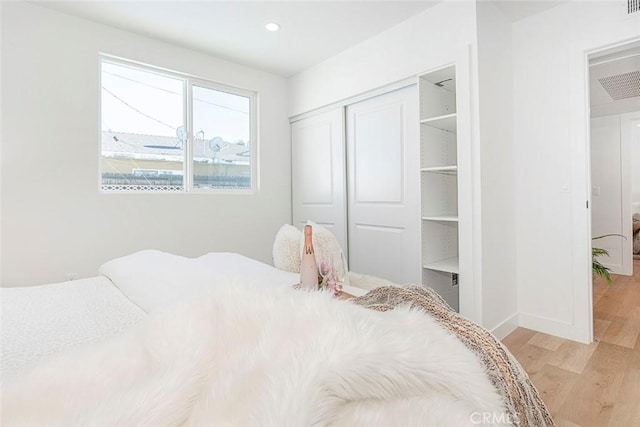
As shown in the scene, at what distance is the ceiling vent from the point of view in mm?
2959

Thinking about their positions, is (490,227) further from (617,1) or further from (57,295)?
(57,295)

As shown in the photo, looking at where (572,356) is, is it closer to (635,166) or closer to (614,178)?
(614,178)

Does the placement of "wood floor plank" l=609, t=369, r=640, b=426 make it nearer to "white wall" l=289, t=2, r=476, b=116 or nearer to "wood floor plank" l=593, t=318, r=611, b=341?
"wood floor plank" l=593, t=318, r=611, b=341

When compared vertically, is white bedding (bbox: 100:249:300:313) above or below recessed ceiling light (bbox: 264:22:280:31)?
below

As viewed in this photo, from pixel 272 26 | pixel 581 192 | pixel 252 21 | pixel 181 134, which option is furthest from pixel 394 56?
pixel 181 134

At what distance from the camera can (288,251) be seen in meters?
1.98

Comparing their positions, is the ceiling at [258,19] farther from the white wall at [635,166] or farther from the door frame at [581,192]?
the white wall at [635,166]

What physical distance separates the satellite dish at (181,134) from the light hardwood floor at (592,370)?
3.17 metres

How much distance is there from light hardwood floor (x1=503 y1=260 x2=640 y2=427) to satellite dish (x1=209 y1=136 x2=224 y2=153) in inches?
118

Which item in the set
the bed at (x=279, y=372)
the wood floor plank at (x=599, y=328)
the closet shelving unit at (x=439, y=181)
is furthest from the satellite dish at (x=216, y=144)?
the wood floor plank at (x=599, y=328)

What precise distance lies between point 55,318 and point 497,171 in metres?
2.63

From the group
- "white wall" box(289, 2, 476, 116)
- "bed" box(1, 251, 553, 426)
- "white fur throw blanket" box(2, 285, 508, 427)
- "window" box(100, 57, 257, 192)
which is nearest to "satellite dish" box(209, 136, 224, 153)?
"window" box(100, 57, 257, 192)

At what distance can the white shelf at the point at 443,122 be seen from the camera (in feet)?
7.82

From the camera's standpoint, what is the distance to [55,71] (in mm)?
2379
